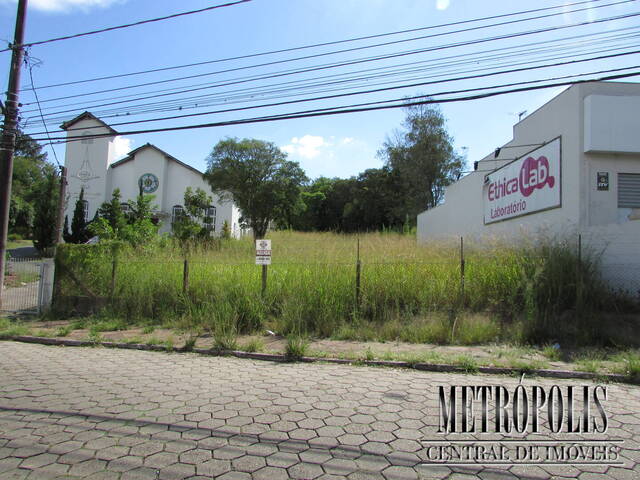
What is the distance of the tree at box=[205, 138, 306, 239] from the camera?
86.0 feet

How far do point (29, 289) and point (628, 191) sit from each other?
60.2 ft

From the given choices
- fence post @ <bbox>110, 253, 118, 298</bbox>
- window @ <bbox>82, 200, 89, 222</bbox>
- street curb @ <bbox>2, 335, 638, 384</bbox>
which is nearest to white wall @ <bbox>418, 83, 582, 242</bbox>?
street curb @ <bbox>2, 335, 638, 384</bbox>

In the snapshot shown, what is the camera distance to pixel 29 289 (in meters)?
13.1

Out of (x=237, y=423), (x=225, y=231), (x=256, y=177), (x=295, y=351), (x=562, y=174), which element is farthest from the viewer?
(x=225, y=231)

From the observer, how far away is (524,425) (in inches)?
150

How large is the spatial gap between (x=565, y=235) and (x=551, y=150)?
2743 millimetres

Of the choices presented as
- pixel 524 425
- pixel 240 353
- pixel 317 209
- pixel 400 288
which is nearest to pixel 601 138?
pixel 400 288

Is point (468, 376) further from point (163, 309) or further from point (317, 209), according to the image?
point (317, 209)

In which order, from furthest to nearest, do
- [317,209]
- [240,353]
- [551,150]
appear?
1. [317,209]
2. [551,150]
3. [240,353]

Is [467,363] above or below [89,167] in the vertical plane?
below

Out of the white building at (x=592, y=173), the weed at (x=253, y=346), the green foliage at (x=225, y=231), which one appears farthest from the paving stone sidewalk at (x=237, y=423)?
the green foliage at (x=225, y=231)

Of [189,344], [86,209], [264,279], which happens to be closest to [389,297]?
[264,279]

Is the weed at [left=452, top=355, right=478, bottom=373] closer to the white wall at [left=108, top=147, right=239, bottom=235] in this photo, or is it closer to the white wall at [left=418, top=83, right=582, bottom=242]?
the white wall at [left=418, top=83, right=582, bottom=242]

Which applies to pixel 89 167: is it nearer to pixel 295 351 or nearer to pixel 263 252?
pixel 263 252
